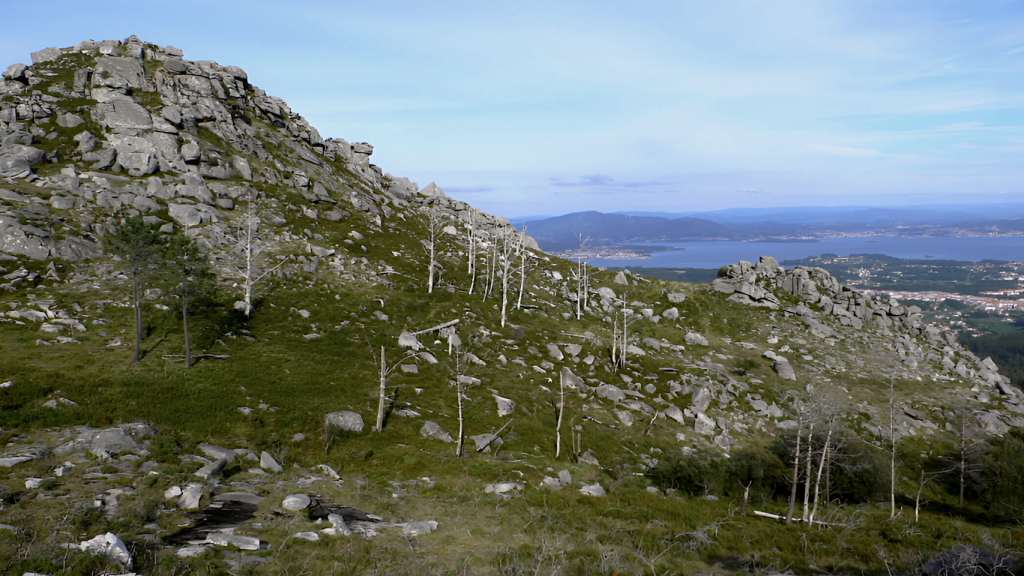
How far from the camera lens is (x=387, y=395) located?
109ft

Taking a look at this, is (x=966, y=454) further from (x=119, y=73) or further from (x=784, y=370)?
(x=119, y=73)

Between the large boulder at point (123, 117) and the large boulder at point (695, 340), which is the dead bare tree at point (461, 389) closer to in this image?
the large boulder at point (695, 340)

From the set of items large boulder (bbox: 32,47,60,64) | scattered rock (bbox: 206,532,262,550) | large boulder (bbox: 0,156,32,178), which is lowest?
scattered rock (bbox: 206,532,262,550)

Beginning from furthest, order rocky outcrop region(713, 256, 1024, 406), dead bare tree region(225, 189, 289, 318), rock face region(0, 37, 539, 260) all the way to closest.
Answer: rocky outcrop region(713, 256, 1024, 406) → rock face region(0, 37, 539, 260) → dead bare tree region(225, 189, 289, 318)

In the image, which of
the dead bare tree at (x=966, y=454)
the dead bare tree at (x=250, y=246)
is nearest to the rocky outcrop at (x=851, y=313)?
the dead bare tree at (x=966, y=454)

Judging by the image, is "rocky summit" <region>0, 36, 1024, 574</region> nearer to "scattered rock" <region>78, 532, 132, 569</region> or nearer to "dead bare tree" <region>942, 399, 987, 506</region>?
"scattered rock" <region>78, 532, 132, 569</region>

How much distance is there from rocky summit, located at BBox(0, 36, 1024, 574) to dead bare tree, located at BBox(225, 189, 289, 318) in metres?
0.55

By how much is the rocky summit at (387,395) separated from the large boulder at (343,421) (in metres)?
0.28

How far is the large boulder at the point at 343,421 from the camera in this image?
2744cm

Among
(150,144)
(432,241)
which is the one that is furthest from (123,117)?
(432,241)

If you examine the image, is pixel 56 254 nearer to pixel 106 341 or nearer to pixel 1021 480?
pixel 106 341

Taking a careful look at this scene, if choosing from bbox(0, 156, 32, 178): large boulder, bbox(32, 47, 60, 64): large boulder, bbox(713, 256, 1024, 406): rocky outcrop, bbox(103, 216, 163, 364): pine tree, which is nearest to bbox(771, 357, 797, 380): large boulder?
bbox(713, 256, 1024, 406): rocky outcrop

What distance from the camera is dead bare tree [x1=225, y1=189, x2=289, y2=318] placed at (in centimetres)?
4216

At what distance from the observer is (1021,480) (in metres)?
34.1
